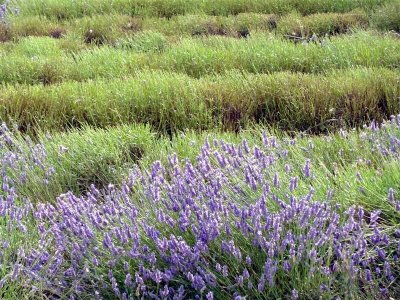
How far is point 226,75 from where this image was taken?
534 centimetres

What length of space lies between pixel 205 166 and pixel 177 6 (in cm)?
680

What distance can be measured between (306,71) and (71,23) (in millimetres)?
4267

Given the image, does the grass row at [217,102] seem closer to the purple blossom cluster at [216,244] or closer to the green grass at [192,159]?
the green grass at [192,159]

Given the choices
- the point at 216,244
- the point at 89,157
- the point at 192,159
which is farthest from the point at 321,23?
the point at 216,244

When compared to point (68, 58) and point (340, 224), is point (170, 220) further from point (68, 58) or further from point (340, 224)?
point (68, 58)

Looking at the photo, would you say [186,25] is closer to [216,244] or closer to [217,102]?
[217,102]

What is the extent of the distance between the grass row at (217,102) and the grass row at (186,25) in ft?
7.38

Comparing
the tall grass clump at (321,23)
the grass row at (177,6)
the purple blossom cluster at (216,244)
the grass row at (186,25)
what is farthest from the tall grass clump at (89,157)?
the grass row at (177,6)

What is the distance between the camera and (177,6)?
358 inches

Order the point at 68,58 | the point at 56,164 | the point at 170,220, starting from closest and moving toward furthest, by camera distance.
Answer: the point at 170,220
the point at 56,164
the point at 68,58

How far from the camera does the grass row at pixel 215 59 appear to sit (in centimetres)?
565

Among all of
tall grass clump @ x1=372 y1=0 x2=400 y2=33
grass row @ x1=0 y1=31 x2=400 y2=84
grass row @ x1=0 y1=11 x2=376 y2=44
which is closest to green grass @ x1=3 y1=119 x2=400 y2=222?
grass row @ x1=0 y1=31 x2=400 y2=84

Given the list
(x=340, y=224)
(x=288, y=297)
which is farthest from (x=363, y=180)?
(x=288, y=297)

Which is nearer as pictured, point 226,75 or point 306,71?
point 226,75
